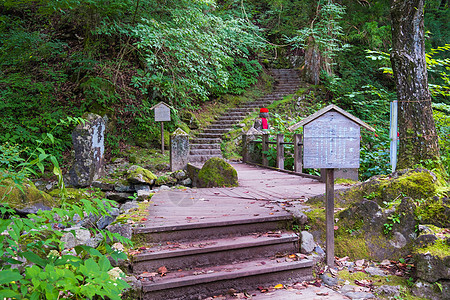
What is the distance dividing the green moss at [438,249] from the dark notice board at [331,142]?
1.06 meters

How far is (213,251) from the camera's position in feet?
11.3

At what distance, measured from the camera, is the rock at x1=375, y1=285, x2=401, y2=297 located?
304cm

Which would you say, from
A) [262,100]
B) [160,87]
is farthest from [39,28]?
[262,100]

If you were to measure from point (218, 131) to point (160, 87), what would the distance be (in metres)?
3.28

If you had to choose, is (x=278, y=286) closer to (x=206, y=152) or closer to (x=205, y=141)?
(x=206, y=152)

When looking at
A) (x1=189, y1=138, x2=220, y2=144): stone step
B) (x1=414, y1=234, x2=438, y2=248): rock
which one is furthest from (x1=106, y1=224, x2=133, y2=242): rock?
(x1=189, y1=138, x2=220, y2=144): stone step

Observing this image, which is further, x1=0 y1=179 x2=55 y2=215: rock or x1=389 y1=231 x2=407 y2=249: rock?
x1=0 y1=179 x2=55 y2=215: rock

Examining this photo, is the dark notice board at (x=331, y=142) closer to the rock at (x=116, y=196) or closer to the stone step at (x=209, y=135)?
the rock at (x=116, y=196)

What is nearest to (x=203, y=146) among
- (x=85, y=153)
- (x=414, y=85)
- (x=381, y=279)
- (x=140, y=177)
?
(x=140, y=177)

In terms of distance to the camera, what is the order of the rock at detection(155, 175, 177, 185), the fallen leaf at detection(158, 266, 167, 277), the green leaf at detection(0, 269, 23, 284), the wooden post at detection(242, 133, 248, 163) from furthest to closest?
the wooden post at detection(242, 133, 248, 163) < the rock at detection(155, 175, 177, 185) < the fallen leaf at detection(158, 266, 167, 277) < the green leaf at detection(0, 269, 23, 284)

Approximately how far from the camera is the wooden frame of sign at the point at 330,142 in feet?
11.6

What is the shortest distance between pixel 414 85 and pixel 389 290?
3847 mm

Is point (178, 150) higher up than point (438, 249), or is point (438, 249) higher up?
point (178, 150)

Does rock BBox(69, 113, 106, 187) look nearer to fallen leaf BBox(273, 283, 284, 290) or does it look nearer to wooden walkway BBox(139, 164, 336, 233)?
wooden walkway BBox(139, 164, 336, 233)
